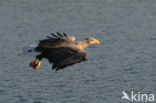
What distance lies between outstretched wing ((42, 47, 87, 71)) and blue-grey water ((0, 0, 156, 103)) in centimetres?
233

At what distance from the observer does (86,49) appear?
1619cm

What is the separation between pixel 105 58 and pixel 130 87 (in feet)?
8.73

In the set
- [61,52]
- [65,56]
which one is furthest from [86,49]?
[65,56]

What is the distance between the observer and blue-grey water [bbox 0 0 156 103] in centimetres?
1211

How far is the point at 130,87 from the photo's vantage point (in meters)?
12.4

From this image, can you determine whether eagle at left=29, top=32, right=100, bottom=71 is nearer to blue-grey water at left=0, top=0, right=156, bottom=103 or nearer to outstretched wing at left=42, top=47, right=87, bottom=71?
outstretched wing at left=42, top=47, right=87, bottom=71

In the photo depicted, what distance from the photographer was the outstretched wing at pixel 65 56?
8.61m

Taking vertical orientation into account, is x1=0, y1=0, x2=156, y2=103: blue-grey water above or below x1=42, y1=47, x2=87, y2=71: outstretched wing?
above

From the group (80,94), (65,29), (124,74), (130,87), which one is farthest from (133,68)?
(65,29)

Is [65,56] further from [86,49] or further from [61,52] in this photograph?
[86,49]

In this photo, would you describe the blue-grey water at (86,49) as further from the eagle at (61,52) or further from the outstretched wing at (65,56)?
the outstretched wing at (65,56)

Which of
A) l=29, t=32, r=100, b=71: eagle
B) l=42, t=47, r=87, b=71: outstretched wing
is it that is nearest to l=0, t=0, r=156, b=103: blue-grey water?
l=29, t=32, r=100, b=71: eagle

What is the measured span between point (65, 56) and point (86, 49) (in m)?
7.33

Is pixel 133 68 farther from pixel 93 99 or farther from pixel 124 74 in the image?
pixel 93 99
